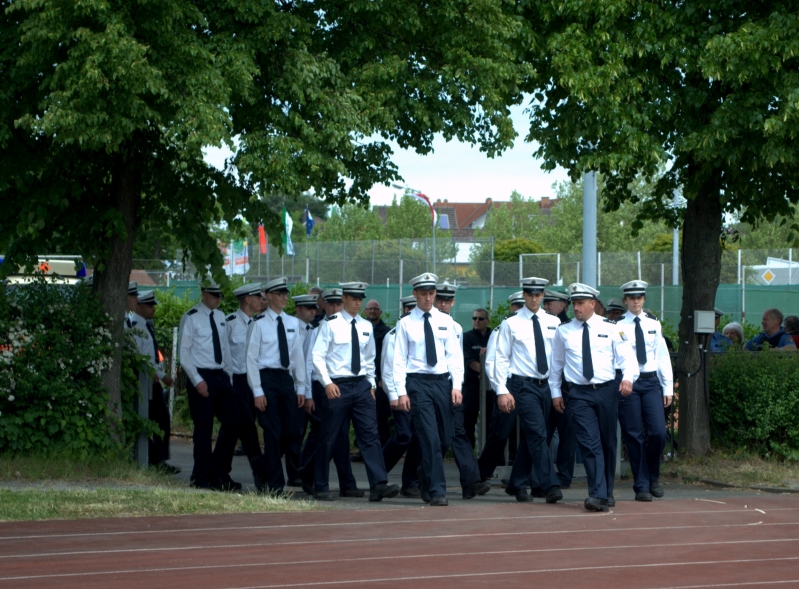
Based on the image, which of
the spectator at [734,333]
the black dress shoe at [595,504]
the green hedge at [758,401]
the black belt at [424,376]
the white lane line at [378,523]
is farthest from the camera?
the spectator at [734,333]

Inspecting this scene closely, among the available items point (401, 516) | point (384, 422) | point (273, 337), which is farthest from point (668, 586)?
point (384, 422)

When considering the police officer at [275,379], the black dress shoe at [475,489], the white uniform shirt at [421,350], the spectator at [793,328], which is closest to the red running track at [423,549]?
the black dress shoe at [475,489]

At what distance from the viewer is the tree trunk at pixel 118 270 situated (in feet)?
42.6

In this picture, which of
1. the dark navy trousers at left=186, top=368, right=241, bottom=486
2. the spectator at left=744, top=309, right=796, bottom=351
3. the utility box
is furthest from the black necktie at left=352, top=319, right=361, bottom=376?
the spectator at left=744, top=309, right=796, bottom=351

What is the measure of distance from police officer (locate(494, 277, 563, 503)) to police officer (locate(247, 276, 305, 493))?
2.07m

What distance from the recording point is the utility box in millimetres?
14062

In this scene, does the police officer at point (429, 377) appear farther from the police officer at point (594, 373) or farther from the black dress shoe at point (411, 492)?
the police officer at point (594, 373)

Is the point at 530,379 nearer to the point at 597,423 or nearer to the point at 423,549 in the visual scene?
the point at 597,423

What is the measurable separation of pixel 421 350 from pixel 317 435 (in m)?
1.79

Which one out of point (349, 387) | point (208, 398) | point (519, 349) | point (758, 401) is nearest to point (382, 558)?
point (349, 387)

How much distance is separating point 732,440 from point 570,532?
5.12 metres

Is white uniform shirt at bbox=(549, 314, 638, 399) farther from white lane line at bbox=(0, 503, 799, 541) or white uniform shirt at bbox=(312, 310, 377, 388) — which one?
white uniform shirt at bbox=(312, 310, 377, 388)

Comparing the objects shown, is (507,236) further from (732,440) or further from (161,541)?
(161,541)

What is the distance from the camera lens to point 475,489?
11.8 meters
